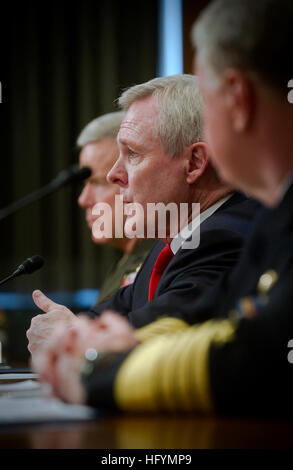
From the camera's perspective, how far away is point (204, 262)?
107 centimetres

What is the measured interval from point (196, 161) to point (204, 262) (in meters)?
0.29

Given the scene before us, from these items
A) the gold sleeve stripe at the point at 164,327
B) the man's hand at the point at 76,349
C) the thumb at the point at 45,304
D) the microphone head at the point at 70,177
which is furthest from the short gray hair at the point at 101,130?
the man's hand at the point at 76,349

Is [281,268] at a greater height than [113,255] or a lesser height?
lesser

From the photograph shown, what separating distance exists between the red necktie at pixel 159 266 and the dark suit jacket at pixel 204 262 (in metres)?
0.19

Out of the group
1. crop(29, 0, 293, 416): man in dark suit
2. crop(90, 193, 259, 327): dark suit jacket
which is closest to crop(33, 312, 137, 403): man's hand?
crop(29, 0, 293, 416): man in dark suit

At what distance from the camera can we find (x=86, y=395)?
0.63 metres

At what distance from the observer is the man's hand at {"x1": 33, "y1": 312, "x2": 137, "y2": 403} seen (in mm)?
656


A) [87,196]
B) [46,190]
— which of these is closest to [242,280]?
[46,190]

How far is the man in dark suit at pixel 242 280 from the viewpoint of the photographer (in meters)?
0.58

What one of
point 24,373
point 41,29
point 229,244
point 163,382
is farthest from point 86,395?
point 41,29

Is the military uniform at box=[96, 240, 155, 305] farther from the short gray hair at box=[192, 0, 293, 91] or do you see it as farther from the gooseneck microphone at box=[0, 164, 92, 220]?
the short gray hair at box=[192, 0, 293, 91]

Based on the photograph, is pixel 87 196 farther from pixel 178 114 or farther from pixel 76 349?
pixel 76 349
